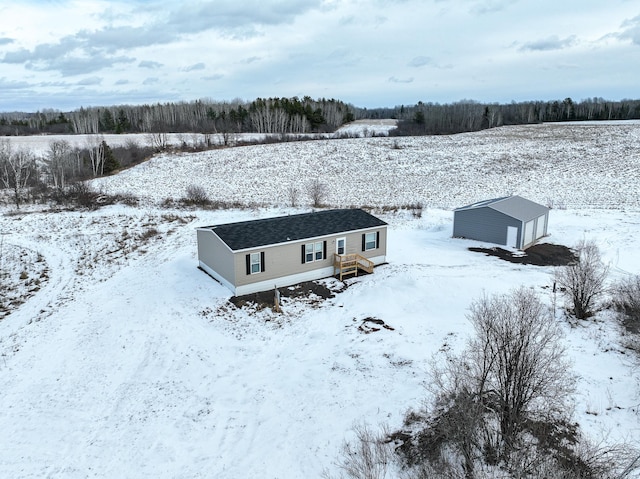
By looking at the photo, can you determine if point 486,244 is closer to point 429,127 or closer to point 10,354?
point 10,354

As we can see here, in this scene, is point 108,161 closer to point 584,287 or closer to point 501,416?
point 584,287

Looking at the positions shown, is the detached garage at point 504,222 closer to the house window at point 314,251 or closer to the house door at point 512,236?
the house door at point 512,236

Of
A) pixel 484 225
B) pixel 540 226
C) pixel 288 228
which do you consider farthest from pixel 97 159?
pixel 540 226

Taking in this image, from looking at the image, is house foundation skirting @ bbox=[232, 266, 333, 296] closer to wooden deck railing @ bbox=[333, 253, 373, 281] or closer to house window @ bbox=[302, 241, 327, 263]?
wooden deck railing @ bbox=[333, 253, 373, 281]

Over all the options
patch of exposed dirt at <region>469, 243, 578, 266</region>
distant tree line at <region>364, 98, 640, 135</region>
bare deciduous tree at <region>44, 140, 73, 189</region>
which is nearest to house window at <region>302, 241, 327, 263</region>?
patch of exposed dirt at <region>469, 243, 578, 266</region>

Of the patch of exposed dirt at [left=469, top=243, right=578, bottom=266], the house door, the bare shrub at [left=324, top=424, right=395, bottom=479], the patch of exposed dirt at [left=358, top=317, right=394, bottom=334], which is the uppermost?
the house door

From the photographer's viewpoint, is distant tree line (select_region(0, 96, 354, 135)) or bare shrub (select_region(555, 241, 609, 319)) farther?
distant tree line (select_region(0, 96, 354, 135))
